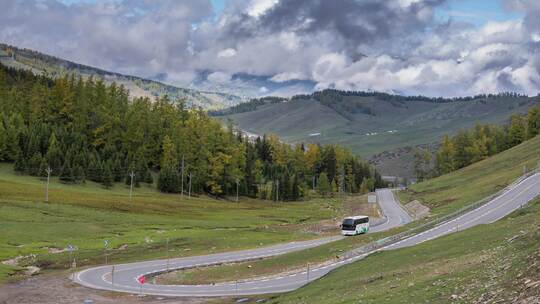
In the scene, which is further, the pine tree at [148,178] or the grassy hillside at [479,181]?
the pine tree at [148,178]

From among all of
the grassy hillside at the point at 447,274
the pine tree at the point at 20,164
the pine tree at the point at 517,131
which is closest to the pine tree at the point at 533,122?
the pine tree at the point at 517,131

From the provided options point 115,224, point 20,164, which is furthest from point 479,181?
point 20,164

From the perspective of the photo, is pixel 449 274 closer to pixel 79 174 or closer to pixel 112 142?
pixel 79 174

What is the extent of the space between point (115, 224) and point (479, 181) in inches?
2846

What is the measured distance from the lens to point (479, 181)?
112812 mm

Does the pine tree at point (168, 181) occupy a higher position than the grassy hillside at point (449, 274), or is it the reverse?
the pine tree at point (168, 181)

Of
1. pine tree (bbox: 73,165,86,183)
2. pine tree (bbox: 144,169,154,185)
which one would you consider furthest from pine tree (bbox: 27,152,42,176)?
pine tree (bbox: 144,169,154,185)

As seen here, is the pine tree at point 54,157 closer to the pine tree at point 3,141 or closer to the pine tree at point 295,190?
the pine tree at point 3,141

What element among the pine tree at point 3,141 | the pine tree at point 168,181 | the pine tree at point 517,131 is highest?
the pine tree at point 517,131

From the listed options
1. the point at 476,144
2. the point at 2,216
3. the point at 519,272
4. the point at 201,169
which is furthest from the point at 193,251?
the point at 476,144

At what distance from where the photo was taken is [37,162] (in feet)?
418

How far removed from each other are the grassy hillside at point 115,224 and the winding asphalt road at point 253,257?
6.01 metres

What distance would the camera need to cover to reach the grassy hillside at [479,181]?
95.5 m

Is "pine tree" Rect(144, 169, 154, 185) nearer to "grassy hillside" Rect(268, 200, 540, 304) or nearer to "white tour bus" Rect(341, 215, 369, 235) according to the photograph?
"white tour bus" Rect(341, 215, 369, 235)
